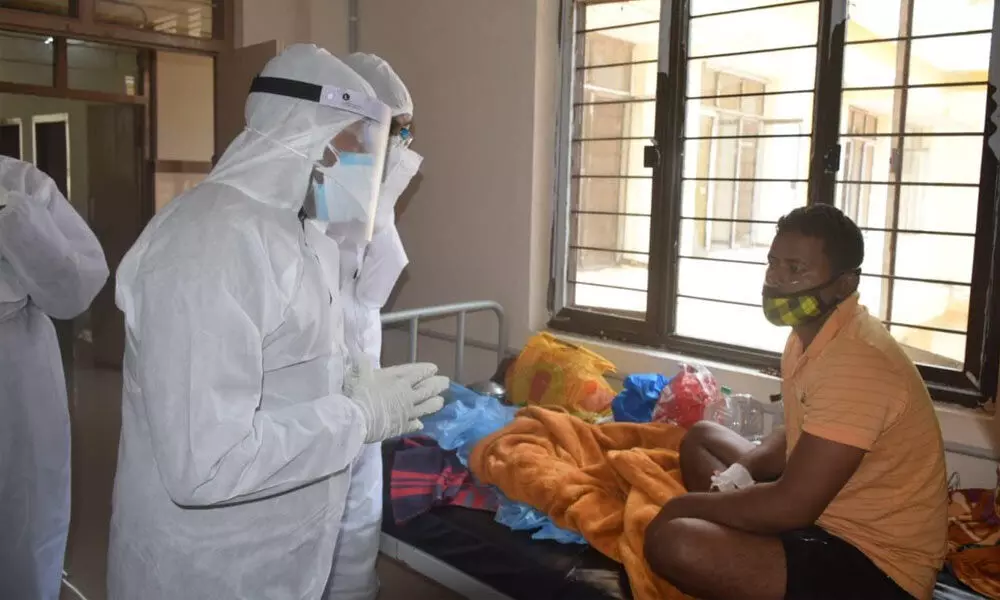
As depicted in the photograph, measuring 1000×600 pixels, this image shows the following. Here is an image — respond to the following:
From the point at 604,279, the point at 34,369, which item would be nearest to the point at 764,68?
the point at 604,279

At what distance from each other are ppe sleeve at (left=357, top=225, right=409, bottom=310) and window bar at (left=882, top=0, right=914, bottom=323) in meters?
1.67

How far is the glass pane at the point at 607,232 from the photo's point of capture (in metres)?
3.33

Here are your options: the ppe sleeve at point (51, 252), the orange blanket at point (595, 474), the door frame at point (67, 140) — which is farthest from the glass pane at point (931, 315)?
the door frame at point (67, 140)

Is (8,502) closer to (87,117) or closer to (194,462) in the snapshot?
(194,462)

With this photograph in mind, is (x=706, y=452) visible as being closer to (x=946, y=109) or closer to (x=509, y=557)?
(x=509, y=557)

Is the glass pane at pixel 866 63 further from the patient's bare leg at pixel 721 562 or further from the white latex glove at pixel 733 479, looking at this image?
the patient's bare leg at pixel 721 562

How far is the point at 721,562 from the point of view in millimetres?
1721

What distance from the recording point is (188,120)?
5.84 m

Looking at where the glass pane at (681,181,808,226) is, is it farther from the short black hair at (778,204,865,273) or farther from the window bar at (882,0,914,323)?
the short black hair at (778,204,865,273)

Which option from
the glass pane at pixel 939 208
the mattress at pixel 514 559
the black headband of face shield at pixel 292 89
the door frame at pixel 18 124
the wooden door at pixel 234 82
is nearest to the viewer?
the black headband of face shield at pixel 292 89

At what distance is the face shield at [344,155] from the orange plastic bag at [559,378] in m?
1.62

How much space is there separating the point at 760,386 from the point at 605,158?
3.99ft

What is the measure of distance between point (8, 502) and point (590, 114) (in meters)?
2.58

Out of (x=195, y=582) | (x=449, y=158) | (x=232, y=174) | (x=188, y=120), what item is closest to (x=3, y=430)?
(x=195, y=582)
